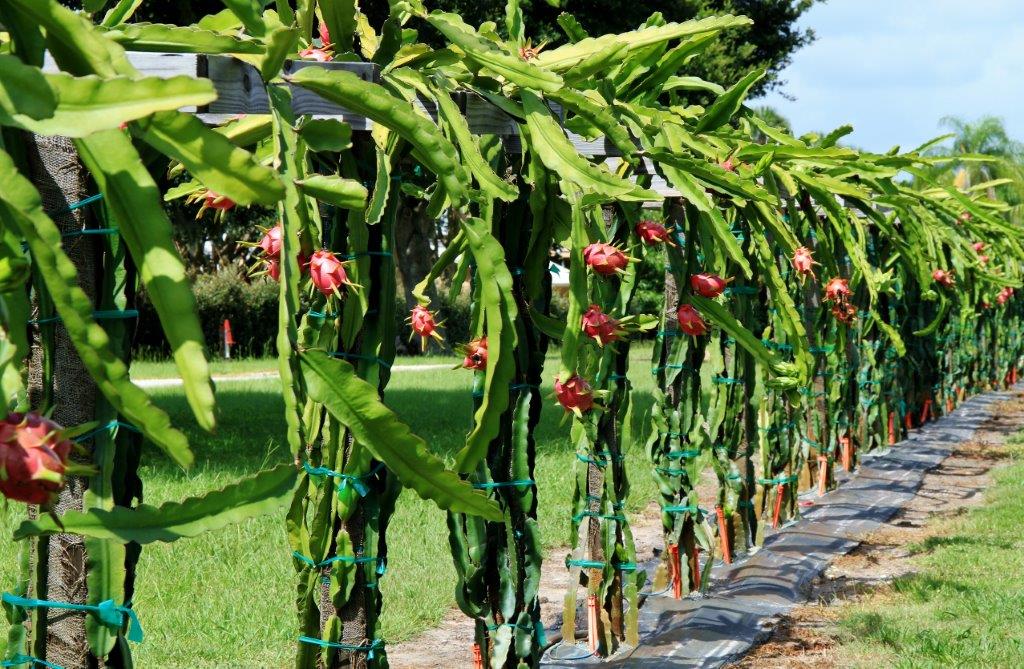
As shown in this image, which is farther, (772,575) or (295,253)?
(772,575)

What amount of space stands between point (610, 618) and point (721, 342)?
5.83 ft

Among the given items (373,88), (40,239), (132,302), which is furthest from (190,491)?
(40,239)

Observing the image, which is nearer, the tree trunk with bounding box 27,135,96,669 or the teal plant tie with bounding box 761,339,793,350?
the tree trunk with bounding box 27,135,96,669

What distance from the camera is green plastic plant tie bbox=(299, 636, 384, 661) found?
2.43 metres

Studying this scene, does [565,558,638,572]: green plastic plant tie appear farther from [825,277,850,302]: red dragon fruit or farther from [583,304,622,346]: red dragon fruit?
[825,277,850,302]: red dragon fruit

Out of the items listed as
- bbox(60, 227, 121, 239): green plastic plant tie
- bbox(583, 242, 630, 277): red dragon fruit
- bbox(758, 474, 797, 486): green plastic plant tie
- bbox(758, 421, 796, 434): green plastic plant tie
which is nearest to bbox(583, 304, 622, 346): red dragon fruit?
bbox(583, 242, 630, 277): red dragon fruit

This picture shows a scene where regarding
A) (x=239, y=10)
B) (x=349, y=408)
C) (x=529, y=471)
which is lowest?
(x=529, y=471)

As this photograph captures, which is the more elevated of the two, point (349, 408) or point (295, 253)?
point (295, 253)

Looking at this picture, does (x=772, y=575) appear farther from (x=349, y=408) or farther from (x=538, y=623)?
(x=349, y=408)

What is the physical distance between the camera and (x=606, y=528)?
12.4ft

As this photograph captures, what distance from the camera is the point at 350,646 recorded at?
2479mm

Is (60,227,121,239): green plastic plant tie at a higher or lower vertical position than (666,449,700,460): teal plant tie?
higher

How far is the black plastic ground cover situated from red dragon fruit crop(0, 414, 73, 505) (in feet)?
9.62

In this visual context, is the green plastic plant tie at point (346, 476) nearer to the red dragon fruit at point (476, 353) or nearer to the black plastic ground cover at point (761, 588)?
the red dragon fruit at point (476, 353)
